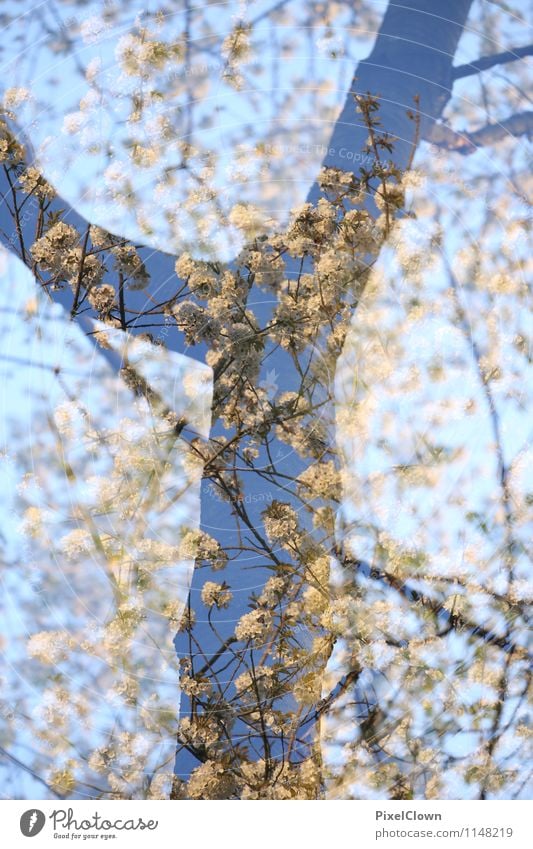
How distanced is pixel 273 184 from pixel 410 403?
12.1 inches

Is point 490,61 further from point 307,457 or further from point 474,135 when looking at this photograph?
point 307,457
